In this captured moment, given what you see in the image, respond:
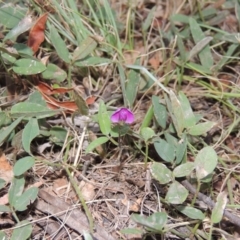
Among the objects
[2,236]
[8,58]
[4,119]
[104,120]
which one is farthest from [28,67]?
[2,236]

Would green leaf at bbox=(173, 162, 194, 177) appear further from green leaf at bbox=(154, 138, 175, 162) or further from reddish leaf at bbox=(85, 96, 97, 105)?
reddish leaf at bbox=(85, 96, 97, 105)

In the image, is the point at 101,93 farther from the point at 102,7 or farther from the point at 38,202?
the point at 38,202

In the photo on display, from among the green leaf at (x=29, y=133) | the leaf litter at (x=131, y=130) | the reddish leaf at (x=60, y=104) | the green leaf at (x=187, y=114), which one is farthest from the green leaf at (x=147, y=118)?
the green leaf at (x=29, y=133)

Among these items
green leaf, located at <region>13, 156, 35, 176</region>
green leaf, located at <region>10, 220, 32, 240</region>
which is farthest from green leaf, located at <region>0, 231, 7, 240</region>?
green leaf, located at <region>13, 156, 35, 176</region>

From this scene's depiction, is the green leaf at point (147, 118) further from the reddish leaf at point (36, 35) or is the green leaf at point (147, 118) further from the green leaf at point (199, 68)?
the reddish leaf at point (36, 35)

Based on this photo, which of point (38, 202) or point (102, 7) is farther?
point (102, 7)

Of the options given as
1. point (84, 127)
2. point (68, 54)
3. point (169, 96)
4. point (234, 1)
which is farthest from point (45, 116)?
point (234, 1)
